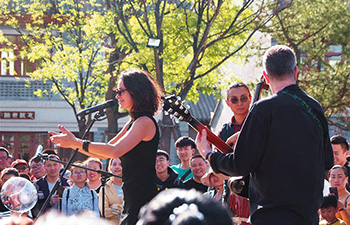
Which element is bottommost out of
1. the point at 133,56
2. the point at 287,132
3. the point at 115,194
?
the point at 115,194

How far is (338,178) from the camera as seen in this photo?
23.6 feet

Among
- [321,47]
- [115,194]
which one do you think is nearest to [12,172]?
[115,194]

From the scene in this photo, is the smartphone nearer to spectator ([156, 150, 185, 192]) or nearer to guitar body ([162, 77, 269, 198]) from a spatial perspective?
spectator ([156, 150, 185, 192])

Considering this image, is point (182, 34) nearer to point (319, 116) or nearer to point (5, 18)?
point (5, 18)

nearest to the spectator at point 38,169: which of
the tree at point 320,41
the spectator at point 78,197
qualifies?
the spectator at point 78,197

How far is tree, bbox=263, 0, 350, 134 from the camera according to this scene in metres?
13.7

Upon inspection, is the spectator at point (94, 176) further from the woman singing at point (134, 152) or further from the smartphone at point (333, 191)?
the woman singing at point (134, 152)

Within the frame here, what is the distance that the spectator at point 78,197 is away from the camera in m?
7.43

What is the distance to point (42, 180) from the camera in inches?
322

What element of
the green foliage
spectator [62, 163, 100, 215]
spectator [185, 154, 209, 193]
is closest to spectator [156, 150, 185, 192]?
spectator [185, 154, 209, 193]

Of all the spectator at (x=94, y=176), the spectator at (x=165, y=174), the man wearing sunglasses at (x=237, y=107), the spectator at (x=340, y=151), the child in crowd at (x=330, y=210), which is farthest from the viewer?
the spectator at (x=94, y=176)

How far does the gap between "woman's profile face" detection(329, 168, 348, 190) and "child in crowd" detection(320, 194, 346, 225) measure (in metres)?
0.72

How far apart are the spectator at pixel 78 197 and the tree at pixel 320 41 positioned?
744 cm

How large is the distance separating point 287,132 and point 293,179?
10.0 inches
